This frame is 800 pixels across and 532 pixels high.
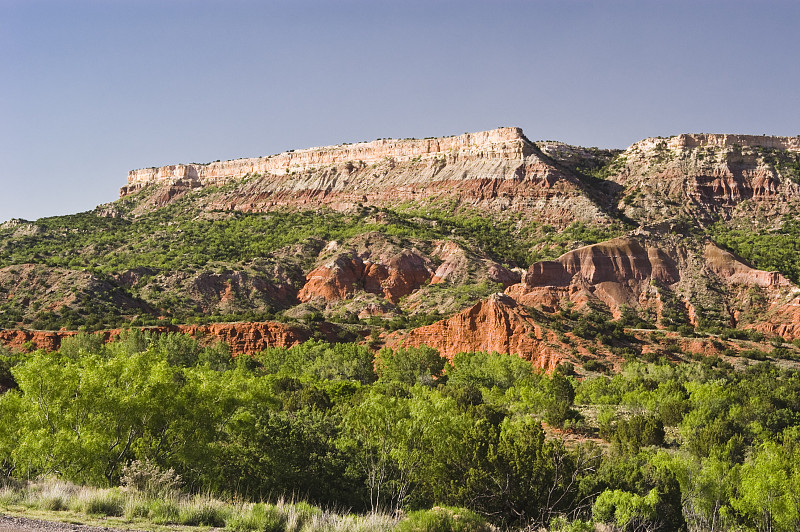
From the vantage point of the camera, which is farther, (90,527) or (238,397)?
(238,397)

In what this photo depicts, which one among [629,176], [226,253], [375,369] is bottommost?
[375,369]

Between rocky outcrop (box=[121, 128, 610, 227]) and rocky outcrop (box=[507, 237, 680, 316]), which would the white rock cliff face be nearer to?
rocky outcrop (box=[121, 128, 610, 227])

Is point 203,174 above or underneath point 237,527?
above

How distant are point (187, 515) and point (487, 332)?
53.7 m

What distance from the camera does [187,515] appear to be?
16.0 meters

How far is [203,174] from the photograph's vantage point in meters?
147

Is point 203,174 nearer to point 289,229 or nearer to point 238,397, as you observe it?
point 289,229

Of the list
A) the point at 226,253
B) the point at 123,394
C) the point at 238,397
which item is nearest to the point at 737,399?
the point at 238,397

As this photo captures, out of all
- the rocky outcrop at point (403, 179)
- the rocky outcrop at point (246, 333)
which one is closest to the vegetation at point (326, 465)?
the rocky outcrop at point (246, 333)

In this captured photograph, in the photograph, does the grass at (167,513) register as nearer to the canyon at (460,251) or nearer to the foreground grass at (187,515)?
the foreground grass at (187,515)

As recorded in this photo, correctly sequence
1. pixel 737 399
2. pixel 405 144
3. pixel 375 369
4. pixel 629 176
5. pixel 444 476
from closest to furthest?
pixel 444 476 → pixel 737 399 → pixel 375 369 → pixel 629 176 → pixel 405 144

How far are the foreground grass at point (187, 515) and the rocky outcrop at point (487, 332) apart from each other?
157 ft

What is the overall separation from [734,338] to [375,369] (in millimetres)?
31044

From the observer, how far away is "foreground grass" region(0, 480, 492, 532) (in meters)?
15.6
